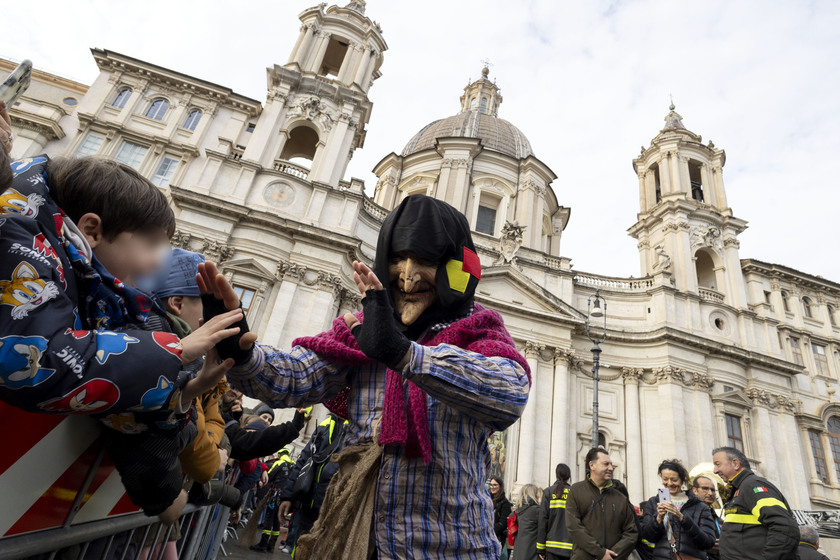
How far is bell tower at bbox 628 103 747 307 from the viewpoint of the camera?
26594 millimetres

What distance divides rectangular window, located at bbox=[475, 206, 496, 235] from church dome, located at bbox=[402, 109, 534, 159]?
4.66 meters

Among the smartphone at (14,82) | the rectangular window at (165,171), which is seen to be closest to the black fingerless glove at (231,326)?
the smartphone at (14,82)

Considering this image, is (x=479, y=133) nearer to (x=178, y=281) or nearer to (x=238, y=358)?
(x=178, y=281)

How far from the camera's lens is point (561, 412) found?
21.4 metres

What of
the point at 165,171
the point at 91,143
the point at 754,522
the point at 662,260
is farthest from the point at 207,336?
the point at 662,260

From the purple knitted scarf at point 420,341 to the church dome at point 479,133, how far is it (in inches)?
1223

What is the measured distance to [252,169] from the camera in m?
20.6

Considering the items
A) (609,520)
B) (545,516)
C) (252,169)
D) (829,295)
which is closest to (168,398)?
(609,520)

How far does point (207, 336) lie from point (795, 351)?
113 feet

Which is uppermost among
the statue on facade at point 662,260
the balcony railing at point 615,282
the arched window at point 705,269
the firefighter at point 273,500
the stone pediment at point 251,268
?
the arched window at point 705,269

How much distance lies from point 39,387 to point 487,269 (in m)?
22.7

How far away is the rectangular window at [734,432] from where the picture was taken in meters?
22.4

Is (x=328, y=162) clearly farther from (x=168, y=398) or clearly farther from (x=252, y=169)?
(x=168, y=398)

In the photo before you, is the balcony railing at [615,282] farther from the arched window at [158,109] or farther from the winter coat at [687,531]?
the arched window at [158,109]
